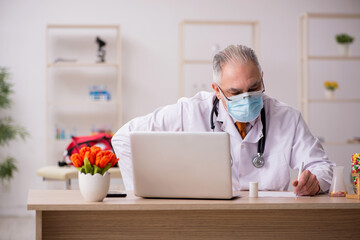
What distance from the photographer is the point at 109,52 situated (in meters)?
5.87

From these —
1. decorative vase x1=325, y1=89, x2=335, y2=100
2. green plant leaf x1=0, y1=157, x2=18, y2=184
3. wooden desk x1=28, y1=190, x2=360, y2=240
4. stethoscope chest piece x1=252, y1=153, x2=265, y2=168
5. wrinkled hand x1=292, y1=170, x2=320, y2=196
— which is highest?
decorative vase x1=325, y1=89, x2=335, y2=100

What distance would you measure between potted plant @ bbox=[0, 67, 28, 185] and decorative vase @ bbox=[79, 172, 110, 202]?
3.84 metres

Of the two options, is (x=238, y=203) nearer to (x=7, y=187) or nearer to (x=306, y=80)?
(x=306, y=80)

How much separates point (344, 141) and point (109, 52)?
2624 mm

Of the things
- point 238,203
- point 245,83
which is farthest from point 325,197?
point 245,83

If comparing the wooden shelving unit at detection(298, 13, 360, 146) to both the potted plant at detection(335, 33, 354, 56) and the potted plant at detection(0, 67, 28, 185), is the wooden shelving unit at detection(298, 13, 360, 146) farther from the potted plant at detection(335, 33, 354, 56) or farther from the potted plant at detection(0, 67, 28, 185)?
the potted plant at detection(0, 67, 28, 185)

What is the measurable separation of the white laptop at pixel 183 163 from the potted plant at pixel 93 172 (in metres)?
0.10

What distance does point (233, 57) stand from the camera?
226 centimetres

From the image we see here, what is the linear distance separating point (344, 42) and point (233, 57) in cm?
370

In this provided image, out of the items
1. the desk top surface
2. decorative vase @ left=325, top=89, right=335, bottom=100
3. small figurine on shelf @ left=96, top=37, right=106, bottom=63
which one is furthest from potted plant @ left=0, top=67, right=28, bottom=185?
the desk top surface

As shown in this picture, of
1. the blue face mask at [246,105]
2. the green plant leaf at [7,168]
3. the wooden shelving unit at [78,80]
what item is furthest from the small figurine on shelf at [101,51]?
the blue face mask at [246,105]

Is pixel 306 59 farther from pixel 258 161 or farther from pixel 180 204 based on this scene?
pixel 180 204

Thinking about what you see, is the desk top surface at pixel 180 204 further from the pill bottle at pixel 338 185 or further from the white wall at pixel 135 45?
the white wall at pixel 135 45

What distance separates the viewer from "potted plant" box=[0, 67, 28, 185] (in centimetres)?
542
